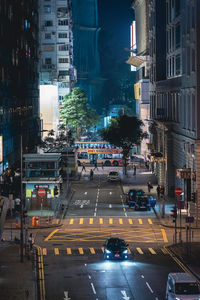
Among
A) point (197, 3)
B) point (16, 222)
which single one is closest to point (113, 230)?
point (16, 222)

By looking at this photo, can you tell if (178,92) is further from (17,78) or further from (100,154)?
(100,154)

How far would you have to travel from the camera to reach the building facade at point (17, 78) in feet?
337

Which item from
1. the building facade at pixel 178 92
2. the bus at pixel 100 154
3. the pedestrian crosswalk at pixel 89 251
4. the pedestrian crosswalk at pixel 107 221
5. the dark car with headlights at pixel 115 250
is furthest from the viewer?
the bus at pixel 100 154

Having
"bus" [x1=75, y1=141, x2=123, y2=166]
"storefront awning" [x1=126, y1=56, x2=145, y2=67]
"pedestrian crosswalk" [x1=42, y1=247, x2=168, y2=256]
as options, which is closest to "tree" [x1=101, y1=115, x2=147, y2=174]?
"bus" [x1=75, y1=141, x2=123, y2=166]

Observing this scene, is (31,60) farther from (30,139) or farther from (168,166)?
(168,166)

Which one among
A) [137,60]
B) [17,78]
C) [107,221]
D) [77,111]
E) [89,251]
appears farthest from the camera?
[77,111]

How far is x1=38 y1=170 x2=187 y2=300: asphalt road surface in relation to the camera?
136ft

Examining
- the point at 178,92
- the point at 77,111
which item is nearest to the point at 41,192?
the point at 178,92

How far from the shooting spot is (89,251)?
2163 inches

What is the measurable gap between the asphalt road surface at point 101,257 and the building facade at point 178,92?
6.10 meters

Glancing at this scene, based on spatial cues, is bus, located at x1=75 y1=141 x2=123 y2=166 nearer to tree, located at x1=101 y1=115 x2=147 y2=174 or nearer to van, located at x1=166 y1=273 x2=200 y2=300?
tree, located at x1=101 y1=115 x2=147 y2=174

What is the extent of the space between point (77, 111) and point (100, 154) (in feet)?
150

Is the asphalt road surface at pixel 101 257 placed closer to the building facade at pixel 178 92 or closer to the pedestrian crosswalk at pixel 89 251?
the pedestrian crosswalk at pixel 89 251

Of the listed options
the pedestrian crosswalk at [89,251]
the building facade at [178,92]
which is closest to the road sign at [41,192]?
the building facade at [178,92]
